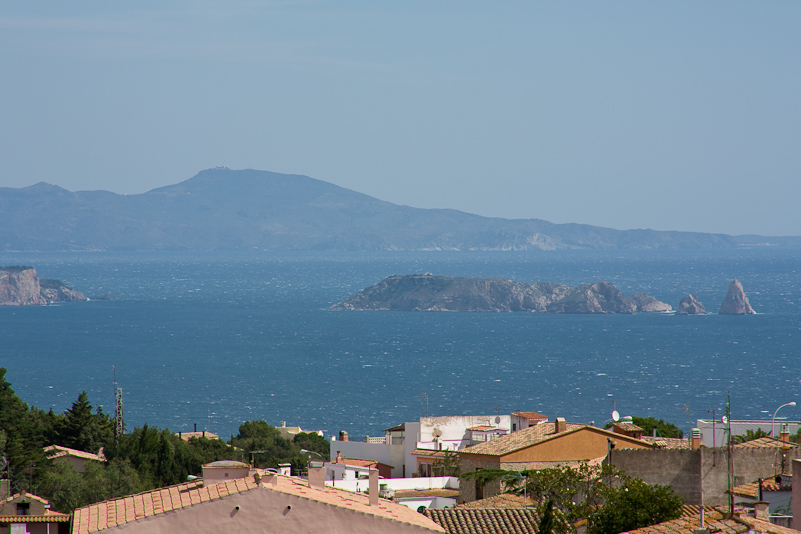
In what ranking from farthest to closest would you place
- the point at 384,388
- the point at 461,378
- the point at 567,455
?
the point at 461,378 → the point at 384,388 → the point at 567,455

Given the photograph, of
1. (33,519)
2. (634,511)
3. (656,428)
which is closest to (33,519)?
(33,519)

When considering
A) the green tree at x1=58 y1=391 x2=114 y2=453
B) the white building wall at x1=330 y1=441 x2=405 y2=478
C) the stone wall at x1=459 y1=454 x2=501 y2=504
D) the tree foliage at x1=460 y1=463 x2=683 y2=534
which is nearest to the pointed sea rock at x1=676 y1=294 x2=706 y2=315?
the green tree at x1=58 y1=391 x2=114 y2=453

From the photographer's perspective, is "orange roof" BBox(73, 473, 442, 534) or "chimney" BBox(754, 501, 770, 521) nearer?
"orange roof" BBox(73, 473, 442, 534)

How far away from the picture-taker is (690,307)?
19650 cm

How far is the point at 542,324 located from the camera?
623ft

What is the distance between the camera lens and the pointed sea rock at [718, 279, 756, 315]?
19038 centimetres

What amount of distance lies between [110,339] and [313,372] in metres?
50.5

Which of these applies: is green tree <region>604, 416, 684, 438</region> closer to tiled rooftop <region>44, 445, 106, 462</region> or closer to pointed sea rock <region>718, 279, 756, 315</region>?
tiled rooftop <region>44, 445, 106, 462</region>

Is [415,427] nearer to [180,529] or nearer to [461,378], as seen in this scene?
[180,529]

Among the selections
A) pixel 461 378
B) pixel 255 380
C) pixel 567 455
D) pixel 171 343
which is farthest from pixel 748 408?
pixel 171 343

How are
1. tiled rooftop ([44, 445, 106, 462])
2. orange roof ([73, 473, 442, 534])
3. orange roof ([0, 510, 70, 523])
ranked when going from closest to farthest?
orange roof ([73, 473, 442, 534]), orange roof ([0, 510, 70, 523]), tiled rooftop ([44, 445, 106, 462])

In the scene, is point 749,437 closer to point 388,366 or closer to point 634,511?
point 634,511

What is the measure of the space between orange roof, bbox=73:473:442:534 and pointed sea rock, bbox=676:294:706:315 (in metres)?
191

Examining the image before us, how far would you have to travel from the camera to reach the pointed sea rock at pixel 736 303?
19038 centimetres
